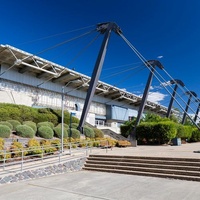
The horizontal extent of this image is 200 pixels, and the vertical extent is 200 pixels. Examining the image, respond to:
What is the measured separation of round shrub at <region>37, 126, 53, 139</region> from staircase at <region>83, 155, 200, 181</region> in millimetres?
6788

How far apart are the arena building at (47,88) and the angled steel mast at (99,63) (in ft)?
21.8

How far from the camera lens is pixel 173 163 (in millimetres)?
11195

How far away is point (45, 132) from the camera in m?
19.5

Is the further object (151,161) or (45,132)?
(45,132)

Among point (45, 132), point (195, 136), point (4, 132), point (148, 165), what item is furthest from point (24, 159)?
point (195, 136)

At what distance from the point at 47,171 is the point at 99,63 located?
15.2 metres

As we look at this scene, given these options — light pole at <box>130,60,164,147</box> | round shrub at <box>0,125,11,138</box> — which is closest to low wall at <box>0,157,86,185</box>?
round shrub at <box>0,125,11,138</box>

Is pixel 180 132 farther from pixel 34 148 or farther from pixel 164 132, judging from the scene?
pixel 34 148

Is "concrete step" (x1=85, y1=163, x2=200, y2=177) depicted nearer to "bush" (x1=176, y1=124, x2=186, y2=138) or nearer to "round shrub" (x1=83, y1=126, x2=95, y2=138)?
"round shrub" (x1=83, y1=126, x2=95, y2=138)

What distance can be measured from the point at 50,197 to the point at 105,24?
21.2 metres

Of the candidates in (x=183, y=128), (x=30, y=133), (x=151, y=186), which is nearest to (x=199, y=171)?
(x=151, y=186)

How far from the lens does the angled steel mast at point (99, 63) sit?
23938mm

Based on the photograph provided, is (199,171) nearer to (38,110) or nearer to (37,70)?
(38,110)

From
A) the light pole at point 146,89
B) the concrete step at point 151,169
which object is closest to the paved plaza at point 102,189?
the concrete step at point 151,169
